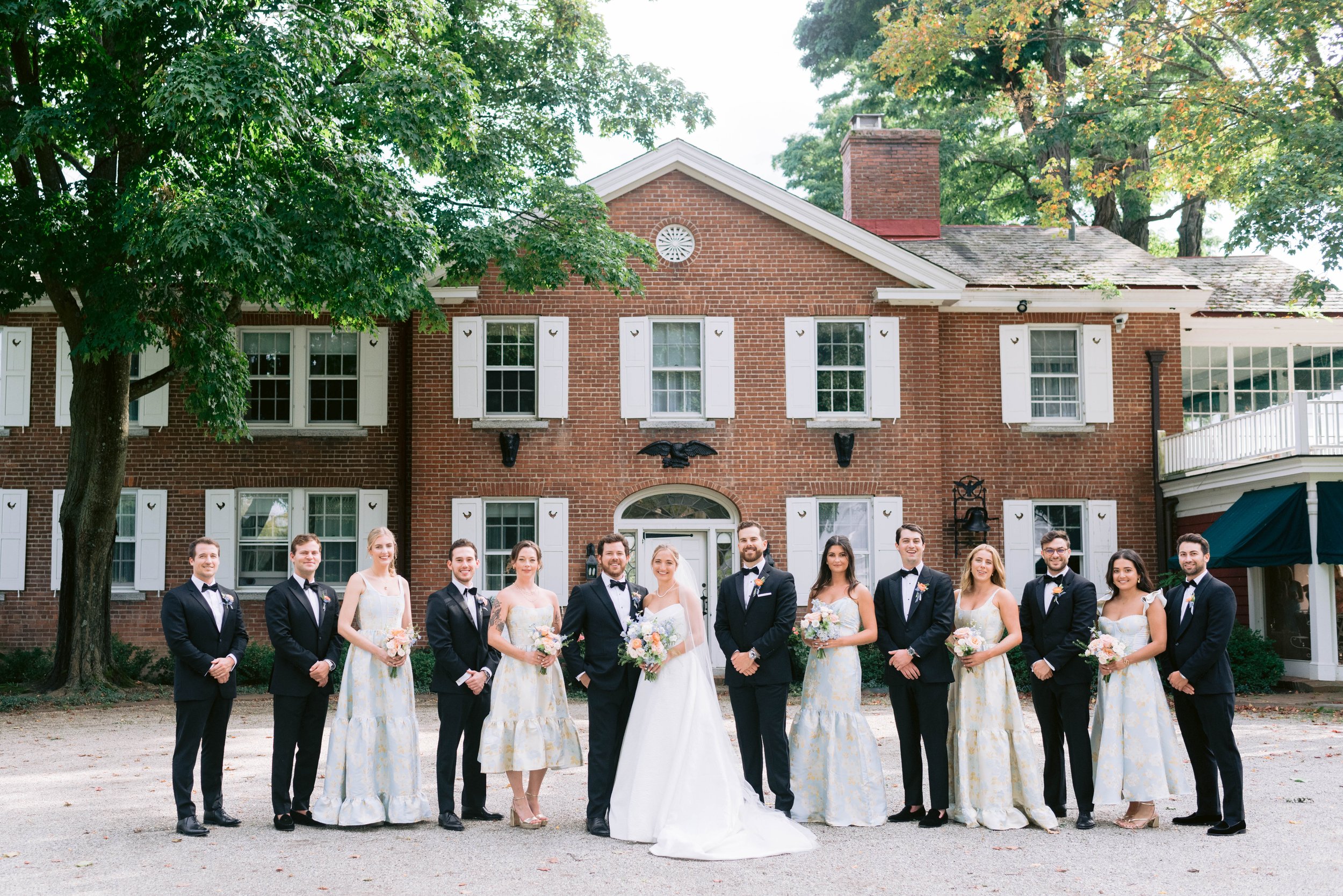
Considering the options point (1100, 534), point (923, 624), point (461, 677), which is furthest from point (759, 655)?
point (1100, 534)

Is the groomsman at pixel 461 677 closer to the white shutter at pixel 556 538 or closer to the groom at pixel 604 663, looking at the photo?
the groom at pixel 604 663

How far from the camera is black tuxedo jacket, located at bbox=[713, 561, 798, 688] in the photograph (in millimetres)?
7887

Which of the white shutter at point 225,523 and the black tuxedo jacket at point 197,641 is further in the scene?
the white shutter at point 225,523

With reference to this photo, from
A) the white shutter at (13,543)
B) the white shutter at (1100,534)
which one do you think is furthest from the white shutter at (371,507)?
the white shutter at (1100,534)

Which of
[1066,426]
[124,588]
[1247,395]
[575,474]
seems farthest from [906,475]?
[124,588]

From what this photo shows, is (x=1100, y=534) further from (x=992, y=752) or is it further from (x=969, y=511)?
(x=992, y=752)

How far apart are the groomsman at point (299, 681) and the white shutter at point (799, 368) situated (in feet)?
38.0

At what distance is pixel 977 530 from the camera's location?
18750 mm

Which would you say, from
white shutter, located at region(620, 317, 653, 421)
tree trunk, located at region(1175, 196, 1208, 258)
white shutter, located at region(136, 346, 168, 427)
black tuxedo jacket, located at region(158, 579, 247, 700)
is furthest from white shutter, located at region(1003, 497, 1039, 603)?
tree trunk, located at region(1175, 196, 1208, 258)

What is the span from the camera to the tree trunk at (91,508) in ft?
53.8

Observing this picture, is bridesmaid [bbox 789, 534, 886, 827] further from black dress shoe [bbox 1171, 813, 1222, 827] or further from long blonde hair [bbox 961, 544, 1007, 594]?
black dress shoe [bbox 1171, 813, 1222, 827]

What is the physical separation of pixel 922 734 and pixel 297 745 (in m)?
3.94

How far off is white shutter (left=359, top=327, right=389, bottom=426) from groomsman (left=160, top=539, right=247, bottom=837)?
1153cm

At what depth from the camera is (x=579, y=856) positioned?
697cm
